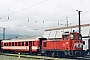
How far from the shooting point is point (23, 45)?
39938 millimetres

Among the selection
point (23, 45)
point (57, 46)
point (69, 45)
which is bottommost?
point (23, 45)

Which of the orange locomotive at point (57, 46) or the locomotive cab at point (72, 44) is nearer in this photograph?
the locomotive cab at point (72, 44)

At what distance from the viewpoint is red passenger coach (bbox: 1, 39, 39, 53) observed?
36.4 metres

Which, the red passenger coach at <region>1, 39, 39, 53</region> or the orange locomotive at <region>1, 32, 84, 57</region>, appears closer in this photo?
the orange locomotive at <region>1, 32, 84, 57</region>

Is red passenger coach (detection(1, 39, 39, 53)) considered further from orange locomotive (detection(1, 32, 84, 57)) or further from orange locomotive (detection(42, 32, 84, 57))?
orange locomotive (detection(42, 32, 84, 57))

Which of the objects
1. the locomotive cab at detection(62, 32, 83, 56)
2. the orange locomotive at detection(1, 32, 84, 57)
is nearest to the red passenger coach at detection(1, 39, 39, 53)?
the orange locomotive at detection(1, 32, 84, 57)

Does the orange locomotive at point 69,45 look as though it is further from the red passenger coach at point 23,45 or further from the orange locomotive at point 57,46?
the red passenger coach at point 23,45

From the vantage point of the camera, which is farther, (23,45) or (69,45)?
(23,45)

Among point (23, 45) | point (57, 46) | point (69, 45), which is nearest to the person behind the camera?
point (69, 45)

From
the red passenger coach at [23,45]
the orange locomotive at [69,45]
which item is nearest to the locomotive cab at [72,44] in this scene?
the orange locomotive at [69,45]

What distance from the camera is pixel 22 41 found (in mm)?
40125

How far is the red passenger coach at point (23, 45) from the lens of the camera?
3644 cm

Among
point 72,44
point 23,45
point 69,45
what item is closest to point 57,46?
point 69,45

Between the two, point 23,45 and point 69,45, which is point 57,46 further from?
point 23,45
